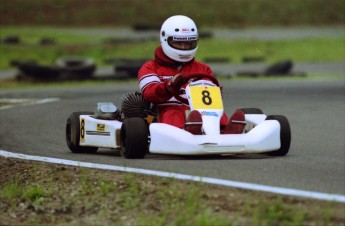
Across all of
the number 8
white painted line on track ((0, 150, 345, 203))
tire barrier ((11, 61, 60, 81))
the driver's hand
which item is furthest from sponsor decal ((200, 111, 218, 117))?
tire barrier ((11, 61, 60, 81))

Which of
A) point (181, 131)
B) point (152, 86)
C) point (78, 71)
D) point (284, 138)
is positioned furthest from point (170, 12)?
point (181, 131)

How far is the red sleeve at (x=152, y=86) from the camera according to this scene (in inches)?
395

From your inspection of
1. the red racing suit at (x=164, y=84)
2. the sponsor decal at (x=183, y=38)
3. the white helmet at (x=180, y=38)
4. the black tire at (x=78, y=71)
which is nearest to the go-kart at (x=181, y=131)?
the red racing suit at (x=164, y=84)

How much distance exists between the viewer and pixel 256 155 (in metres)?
9.98

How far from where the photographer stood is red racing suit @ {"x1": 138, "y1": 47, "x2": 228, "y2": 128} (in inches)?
390

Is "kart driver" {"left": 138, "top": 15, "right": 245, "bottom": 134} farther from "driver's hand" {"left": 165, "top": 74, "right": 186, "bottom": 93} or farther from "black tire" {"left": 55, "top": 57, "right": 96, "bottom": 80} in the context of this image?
"black tire" {"left": 55, "top": 57, "right": 96, "bottom": 80}

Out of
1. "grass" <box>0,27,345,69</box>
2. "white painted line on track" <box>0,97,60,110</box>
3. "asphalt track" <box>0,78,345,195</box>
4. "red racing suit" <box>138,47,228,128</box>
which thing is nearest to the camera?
"asphalt track" <box>0,78,345,195</box>

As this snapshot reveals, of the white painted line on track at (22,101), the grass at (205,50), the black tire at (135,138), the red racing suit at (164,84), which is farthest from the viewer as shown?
the grass at (205,50)

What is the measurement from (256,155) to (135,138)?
1.30 meters

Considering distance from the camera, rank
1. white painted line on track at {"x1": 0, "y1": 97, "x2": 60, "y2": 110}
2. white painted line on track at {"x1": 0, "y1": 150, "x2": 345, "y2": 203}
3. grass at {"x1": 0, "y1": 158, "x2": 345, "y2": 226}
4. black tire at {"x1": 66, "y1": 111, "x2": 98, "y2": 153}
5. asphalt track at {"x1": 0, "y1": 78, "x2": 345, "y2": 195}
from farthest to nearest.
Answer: white painted line on track at {"x1": 0, "y1": 97, "x2": 60, "y2": 110} → black tire at {"x1": 66, "y1": 111, "x2": 98, "y2": 153} → asphalt track at {"x1": 0, "y1": 78, "x2": 345, "y2": 195} → white painted line on track at {"x1": 0, "y1": 150, "x2": 345, "y2": 203} → grass at {"x1": 0, "y1": 158, "x2": 345, "y2": 226}

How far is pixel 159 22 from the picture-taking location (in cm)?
4544

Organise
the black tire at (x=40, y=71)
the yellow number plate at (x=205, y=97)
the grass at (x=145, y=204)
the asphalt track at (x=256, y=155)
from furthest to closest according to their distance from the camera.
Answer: the black tire at (x=40, y=71)
the yellow number plate at (x=205, y=97)
the asphalt track at (x=256, y=155)
the grass at (x=145, y=204)

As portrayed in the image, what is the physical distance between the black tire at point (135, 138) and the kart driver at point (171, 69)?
1.56 ft

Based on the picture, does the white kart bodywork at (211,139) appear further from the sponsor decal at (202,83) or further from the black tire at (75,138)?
the black tire at (75,138)
